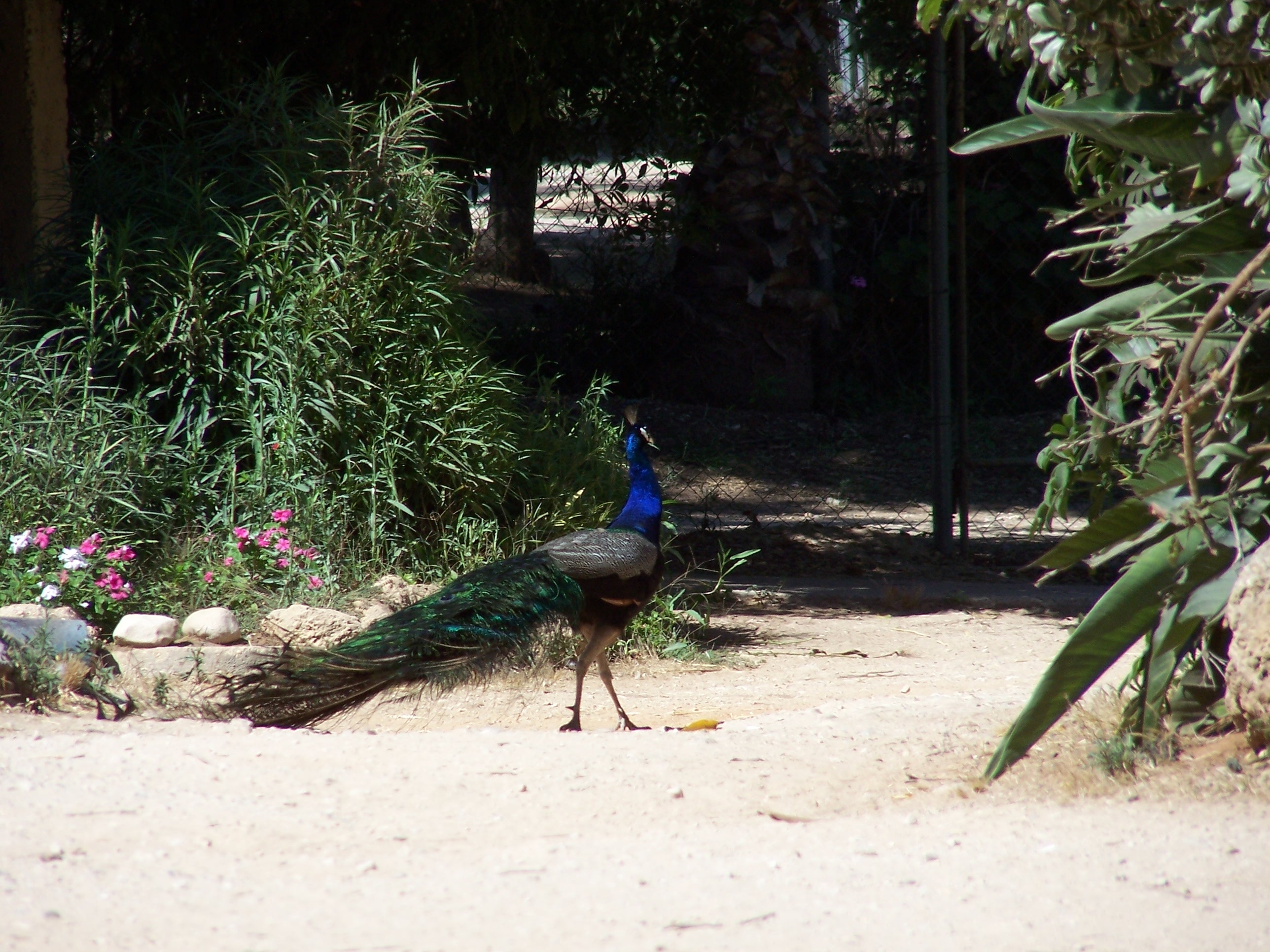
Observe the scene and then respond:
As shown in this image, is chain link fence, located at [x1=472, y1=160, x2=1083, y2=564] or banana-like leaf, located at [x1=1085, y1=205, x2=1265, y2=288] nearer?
banana-like leaf, located at [x1=1085, y1=205, x2=1265, y2=288]

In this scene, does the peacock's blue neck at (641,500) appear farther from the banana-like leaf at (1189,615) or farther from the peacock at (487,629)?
the banana-like leaf at (1189,615)

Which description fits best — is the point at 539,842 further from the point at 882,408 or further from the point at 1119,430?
the point at 882,408

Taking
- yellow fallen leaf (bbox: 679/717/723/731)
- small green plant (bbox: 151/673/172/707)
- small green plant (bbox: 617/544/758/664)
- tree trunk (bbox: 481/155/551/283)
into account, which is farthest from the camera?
tree trunk (bbox: 481/155/551/283)

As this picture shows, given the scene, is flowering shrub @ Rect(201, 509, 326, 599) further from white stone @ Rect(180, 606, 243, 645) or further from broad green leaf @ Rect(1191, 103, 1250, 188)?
broad green leaf @ Rect(1191, 103, 1250, 188)

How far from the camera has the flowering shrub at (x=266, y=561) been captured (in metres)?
4.90

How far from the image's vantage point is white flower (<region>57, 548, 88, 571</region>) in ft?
14.6

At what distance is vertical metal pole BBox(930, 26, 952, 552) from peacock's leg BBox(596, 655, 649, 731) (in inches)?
111

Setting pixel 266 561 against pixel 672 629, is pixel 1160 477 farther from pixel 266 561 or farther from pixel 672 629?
pixel 266 561

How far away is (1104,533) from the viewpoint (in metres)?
3.09

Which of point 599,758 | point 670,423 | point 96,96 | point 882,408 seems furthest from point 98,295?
point 882,408

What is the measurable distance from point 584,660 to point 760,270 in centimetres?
603

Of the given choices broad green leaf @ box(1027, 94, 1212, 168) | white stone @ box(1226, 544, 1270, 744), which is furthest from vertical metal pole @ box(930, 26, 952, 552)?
white stone @ box(1226, 544, 1270, 744)

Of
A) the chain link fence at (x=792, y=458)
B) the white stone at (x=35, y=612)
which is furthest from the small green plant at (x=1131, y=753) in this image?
the chain link fence at (x=792, y=458)

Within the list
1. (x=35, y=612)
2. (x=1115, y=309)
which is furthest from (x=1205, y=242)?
(x=35, y=612)
